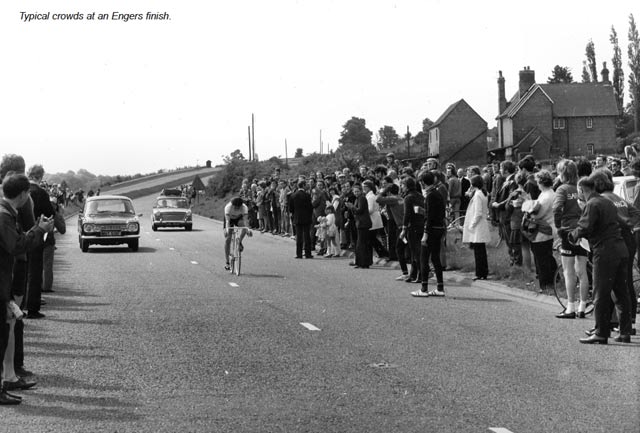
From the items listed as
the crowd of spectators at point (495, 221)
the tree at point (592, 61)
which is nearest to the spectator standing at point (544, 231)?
the crowd of spectators at point (495, 221)

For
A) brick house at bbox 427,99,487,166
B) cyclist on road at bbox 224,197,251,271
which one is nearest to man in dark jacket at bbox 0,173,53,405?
cyclist on road at bbox 224,197,251,271

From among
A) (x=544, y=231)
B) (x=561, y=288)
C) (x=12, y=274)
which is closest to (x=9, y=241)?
(x=12, y=274)

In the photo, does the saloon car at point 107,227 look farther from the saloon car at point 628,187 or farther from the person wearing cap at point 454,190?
the saloon car at point 628,187

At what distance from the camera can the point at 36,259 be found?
43.6 ft

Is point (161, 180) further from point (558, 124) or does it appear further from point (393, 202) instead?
point (393, 202)

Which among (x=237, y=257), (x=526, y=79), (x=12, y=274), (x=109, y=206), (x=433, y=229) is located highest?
(x=526, y=79)

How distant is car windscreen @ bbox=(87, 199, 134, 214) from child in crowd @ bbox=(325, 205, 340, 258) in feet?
23.8

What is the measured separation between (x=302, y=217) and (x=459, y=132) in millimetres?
83962

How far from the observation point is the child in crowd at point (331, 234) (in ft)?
82.5

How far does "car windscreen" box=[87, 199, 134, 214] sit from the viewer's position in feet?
95.7

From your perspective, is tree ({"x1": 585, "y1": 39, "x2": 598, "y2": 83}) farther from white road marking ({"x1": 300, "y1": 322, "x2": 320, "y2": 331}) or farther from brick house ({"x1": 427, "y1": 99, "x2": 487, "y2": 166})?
white road marking ({"x1": 300, "y1": 322, "x2": 320, "y2": 331})

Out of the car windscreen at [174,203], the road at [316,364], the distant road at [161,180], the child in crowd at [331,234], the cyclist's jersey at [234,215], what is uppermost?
the distant road at [161,180]

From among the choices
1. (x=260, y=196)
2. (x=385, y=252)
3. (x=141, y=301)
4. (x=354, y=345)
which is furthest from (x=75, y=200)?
(x=354, y=345)

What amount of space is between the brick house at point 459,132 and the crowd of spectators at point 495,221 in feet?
253
